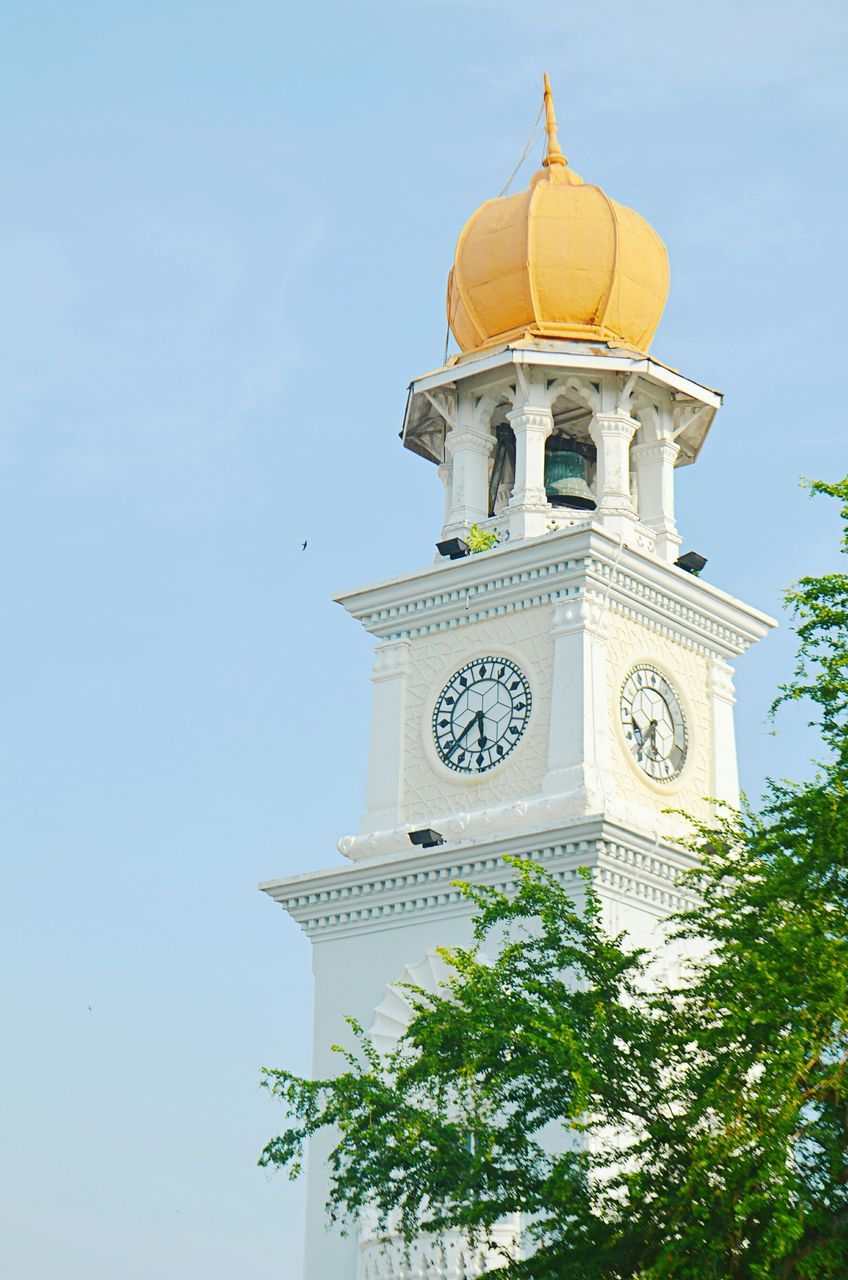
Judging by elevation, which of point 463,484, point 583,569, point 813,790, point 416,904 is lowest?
point 813,790

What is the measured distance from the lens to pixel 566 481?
3681cm

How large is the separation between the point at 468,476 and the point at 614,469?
2.13 metres

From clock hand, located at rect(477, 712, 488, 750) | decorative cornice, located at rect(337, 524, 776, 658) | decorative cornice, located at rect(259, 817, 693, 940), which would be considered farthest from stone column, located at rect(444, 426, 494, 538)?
decorative cornice, located at rect(259, 817, 693, 940)

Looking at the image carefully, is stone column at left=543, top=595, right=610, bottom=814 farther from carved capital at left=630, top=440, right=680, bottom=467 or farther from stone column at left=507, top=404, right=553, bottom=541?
carved capital at left=630, top=440, right=680, bottom=467

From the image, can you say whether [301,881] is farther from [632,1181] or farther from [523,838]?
[632,1181]

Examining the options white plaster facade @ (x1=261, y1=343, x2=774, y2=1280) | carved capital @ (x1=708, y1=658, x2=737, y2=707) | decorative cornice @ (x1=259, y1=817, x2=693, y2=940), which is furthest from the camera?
carved capital @ (x1=708, y1=658, x2=737, y2=707)

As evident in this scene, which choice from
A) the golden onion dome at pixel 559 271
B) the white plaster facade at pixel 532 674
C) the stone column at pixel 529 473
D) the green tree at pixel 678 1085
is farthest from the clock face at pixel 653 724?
the green tree at pixel 678 1085

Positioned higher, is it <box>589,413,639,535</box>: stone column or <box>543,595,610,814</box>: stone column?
<box>589,413,639,535</box>: stone column

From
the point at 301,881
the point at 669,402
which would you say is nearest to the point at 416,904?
the point at 301,881

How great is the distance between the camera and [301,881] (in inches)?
1352

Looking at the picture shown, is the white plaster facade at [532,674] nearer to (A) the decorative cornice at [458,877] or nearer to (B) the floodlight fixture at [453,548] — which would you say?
(A) the decorative cornice at [458,877]

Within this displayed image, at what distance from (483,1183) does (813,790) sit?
15.2 feet

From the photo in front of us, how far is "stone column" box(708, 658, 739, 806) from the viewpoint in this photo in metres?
35.2

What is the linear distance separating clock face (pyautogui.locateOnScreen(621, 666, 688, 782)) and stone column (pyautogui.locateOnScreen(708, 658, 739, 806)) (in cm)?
61
